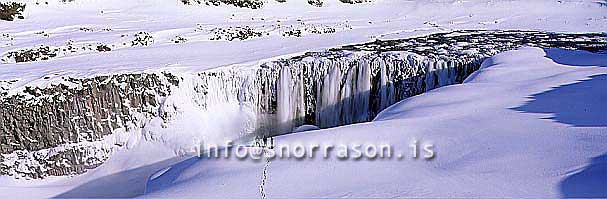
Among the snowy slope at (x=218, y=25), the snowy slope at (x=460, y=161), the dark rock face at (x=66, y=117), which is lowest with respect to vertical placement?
the dark rock face at (x=66, y=117)

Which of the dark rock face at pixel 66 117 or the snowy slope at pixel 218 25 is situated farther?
the snowy slope at pixel 218 25

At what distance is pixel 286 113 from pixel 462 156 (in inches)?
278

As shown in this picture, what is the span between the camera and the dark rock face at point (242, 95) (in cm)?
1076

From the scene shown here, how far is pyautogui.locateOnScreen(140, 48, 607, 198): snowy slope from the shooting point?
4934 millimetres

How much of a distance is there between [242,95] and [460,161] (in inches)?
292

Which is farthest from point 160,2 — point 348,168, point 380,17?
point 348,168

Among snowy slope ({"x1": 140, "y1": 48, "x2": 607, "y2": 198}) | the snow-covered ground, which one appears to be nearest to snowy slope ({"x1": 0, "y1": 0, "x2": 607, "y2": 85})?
the snow-covered ground

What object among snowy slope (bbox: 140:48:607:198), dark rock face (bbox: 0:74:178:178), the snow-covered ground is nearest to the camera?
snowy slope (bbox: 140:48:607:198)

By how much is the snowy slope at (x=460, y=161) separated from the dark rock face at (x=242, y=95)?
158 inches

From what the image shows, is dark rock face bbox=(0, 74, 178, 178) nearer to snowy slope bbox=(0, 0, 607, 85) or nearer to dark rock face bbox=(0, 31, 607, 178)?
dark rock face bbox=(0, 31, 607, 178)

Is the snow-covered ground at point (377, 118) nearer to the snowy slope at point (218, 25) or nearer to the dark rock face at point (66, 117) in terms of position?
the snowy slope at point (218, 25)

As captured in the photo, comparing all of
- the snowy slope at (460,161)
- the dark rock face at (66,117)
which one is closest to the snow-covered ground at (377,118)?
the snowy slope at (460,161)

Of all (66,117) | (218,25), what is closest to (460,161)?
(66,117)

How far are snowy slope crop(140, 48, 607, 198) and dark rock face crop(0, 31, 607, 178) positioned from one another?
4015 mm
